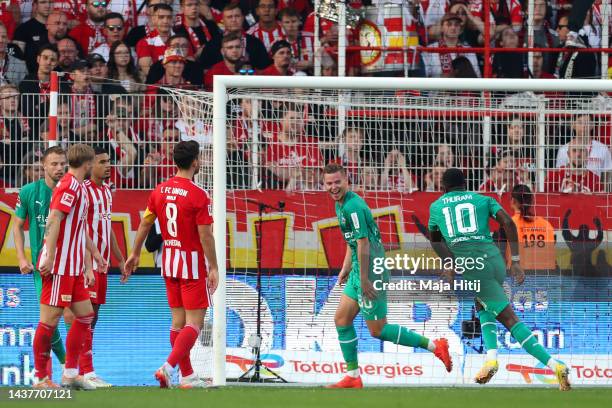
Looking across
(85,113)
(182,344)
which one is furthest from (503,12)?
(182,344)

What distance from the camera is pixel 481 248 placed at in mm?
9398

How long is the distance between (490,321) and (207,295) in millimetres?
2341

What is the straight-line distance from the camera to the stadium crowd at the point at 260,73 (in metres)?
10.4

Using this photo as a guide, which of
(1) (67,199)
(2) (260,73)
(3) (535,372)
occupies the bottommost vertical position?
(3) (535,372)

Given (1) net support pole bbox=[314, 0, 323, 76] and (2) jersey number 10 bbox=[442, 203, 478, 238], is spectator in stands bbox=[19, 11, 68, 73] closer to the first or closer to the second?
(1) net support pole bbox=[314, 0, 323, 76]

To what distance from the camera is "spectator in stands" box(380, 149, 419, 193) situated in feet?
34.1

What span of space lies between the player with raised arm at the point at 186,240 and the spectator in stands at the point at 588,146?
11.7 feet

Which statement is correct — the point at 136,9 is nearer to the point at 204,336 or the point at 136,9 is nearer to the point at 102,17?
the point at 102,17

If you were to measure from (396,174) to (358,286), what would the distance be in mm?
1616

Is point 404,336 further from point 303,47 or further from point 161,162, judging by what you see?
point 303,47

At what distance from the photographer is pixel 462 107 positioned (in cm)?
1015

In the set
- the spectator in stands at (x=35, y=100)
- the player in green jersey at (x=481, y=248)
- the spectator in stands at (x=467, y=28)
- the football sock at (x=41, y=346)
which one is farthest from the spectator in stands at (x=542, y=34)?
the football sock at (x=41, y=346)

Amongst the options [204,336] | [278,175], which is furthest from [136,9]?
[204,336]

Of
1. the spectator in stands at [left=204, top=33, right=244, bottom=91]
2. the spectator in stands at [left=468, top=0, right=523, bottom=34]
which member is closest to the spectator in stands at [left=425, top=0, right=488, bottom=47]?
the spectator in stands at [left=468, top=0, right=523, bottom=34]
